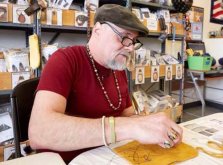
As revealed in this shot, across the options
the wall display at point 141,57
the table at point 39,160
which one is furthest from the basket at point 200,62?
the table at point 39,160

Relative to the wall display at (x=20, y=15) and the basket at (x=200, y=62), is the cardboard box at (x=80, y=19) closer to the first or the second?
the wall display at (x=20, y=15)

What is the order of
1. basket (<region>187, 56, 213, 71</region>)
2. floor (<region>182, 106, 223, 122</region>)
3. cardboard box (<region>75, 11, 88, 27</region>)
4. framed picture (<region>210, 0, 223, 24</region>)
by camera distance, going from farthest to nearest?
framed picture (<region>210, 0, 223, 24</region>) < floor (<region>182, 106, 223, 122</region>) < basket (<region>187, 56, 213, 71</region>) < cardboard box (<region>75, 11, 88, 27</region>)

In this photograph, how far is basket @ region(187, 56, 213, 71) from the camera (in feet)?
8.32

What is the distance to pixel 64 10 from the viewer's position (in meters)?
Result: 1.54

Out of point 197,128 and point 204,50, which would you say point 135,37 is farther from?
point 204,50

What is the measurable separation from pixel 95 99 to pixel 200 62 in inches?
78.2

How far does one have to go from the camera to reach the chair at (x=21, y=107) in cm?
86

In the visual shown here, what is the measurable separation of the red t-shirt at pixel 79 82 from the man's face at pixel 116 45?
8 centimetres

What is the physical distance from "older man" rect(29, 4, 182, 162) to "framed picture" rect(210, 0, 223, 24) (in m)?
2.85

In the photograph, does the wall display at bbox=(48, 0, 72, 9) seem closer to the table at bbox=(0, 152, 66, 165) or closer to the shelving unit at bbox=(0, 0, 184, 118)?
the shelving unit at bbox=(0, 0, 184, 118)

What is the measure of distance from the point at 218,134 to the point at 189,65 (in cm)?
194

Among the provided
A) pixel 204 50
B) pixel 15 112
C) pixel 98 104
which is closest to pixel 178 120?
pixel 204 50

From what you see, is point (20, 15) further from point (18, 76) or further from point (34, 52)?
point (18, 76)

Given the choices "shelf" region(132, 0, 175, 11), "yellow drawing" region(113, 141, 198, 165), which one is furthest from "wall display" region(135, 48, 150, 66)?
"yellow drawing" region(113, 141, 198, 165)
